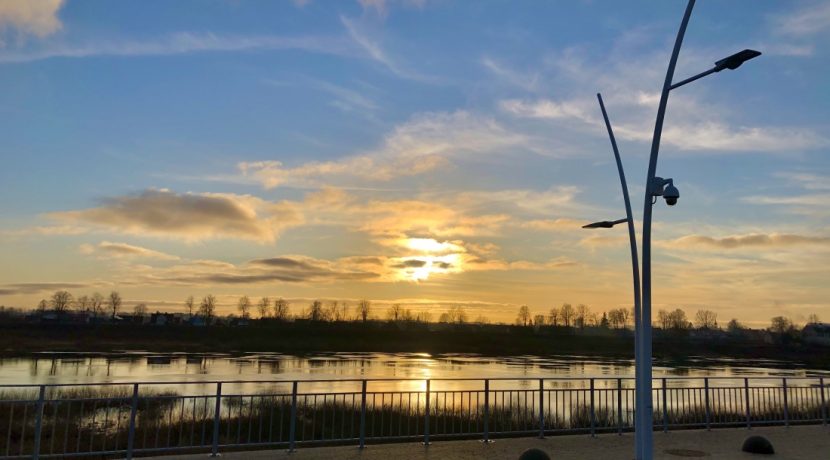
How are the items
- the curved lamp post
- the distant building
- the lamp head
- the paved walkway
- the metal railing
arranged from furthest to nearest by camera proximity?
the distant building → the metal railing → the paved walkway → the curved lamp post → the lamp head

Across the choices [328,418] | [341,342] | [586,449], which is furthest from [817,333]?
[586,449]

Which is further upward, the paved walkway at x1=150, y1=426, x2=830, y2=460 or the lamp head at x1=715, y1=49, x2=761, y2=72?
the lamp head at x1=715, y1=49, x2=761, y2=72

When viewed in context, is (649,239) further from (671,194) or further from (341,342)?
(341,342)

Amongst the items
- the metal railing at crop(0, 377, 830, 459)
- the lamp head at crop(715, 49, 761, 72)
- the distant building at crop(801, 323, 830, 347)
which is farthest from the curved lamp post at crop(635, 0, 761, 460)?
the distant building at crop(801, 323, 830, 347)

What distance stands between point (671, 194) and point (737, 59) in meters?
2.30

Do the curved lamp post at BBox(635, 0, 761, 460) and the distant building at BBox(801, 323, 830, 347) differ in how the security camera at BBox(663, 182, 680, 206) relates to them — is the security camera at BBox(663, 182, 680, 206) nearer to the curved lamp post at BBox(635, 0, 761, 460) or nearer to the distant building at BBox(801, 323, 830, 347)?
the curved lamp post at BBox(635, 0, 761, 460)

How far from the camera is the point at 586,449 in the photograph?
40.1 ft

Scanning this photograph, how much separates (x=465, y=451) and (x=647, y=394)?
154 inches

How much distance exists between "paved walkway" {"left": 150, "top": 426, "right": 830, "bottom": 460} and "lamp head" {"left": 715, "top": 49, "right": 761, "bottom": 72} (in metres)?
7.44

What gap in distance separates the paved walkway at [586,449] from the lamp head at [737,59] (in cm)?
744

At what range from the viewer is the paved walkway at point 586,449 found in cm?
1112

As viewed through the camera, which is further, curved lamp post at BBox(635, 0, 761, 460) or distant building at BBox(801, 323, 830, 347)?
distant building at BBox(801, 323, 830, 347)

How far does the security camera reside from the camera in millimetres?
9812

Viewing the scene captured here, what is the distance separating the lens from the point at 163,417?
877 inches
